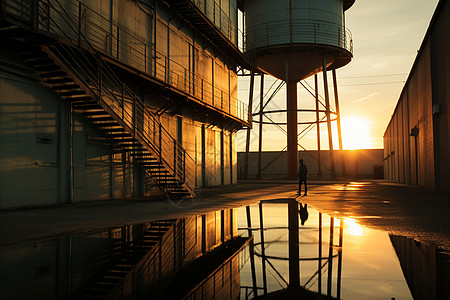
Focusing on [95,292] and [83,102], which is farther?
[83,102]

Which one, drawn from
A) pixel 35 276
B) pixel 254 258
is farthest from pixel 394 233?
pixel 35 276

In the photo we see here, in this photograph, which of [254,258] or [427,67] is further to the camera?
[427,67]

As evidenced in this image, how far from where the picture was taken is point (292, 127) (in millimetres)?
33938

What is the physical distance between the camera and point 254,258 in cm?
501

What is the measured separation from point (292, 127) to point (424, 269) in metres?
29.9

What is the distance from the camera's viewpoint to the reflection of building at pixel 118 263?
3725 millimetres

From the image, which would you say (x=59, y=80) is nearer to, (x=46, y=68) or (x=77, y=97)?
(x=46, y=68)

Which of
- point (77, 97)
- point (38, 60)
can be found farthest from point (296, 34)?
point (38, 60)

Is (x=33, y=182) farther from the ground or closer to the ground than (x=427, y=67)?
closer to the ground

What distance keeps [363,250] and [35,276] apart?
3.93 metres

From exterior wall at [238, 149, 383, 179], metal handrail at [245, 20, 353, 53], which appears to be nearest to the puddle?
metal handrail at [245, 20, 353, 53]

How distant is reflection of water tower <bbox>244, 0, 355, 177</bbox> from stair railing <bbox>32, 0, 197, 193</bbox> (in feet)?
47.5

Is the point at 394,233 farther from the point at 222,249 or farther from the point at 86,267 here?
the point at 86,267

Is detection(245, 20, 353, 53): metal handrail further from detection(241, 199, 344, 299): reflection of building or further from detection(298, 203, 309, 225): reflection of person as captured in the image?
detection(241, 199, 344, 299): reflection of building
